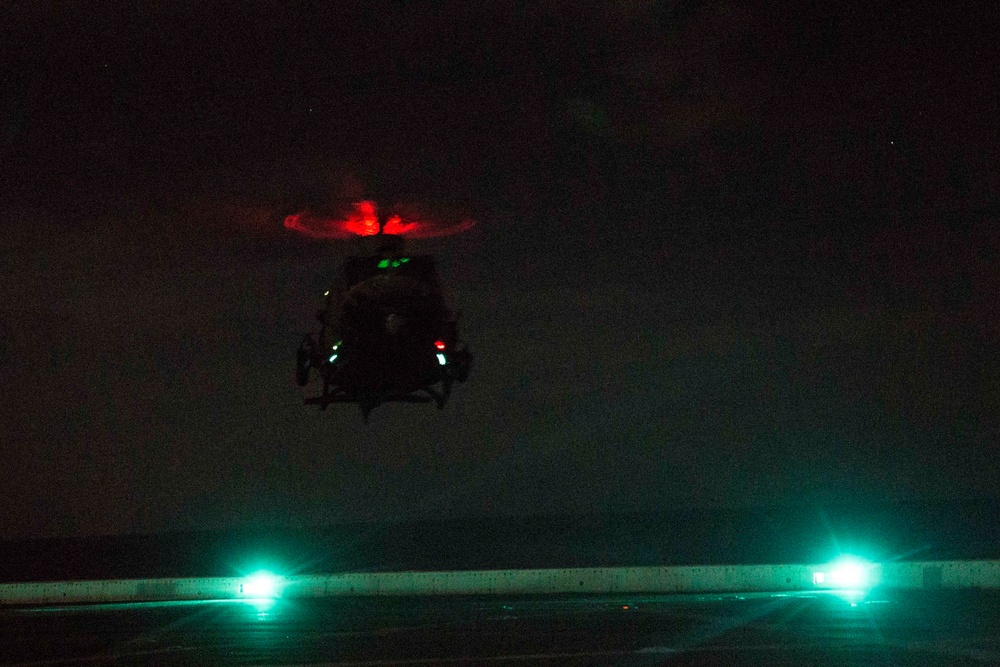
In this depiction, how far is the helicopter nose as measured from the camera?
18781 millimetres

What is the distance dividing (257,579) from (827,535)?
49.4 m

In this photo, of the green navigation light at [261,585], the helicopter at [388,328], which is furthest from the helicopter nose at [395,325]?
the green navigation light at [261,585]

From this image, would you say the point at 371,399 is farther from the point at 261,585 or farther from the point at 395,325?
the point at 261,585

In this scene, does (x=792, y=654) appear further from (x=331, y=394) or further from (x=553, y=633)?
(x=331, y=394)

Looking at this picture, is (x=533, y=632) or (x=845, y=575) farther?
(x=845, y=575)

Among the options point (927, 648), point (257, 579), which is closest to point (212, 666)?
point (927, 648)

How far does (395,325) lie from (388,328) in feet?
0.39

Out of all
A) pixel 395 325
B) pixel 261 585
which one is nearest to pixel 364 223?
pixel 395 325

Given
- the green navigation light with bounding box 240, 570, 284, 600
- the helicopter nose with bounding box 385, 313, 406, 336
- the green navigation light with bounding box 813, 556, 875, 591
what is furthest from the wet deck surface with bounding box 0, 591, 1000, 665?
the helicopter nose with bounding box 385, 313, 406, 336

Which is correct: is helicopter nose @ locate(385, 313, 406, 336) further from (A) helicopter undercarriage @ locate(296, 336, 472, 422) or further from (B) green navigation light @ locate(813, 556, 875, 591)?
(B) green navigation light @ locate(813, 556, 875, 591)

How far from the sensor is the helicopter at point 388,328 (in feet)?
62.2

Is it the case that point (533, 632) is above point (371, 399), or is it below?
below

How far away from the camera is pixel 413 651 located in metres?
17.1

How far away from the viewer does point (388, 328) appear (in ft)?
61.7
